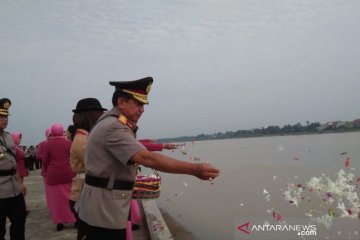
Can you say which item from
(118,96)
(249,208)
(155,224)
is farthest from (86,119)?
(249,208)

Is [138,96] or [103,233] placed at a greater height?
[138,96]

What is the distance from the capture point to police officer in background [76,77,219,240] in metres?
2.33

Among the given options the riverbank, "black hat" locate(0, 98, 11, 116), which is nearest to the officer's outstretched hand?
"black hat" locate(0, 98, 11, 116)

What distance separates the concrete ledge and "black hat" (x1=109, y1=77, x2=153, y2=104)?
3868 millimetres

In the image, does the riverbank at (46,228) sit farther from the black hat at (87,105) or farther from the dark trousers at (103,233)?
the dark trousers at (103,233)

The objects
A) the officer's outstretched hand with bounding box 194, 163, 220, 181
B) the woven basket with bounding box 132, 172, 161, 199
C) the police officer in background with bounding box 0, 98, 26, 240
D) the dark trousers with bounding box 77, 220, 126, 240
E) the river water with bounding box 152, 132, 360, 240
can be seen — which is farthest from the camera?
the river water with bounding box 152, 132, 360, 240

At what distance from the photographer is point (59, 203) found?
7.12 metres

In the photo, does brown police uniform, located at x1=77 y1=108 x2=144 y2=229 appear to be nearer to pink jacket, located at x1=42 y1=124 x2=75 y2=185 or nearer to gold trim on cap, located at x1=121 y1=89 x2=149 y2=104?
gold trim on cap, located at x1=121 y1=89 x2=149 y2=104

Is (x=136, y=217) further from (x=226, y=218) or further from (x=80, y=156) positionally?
(x=226, y=218)

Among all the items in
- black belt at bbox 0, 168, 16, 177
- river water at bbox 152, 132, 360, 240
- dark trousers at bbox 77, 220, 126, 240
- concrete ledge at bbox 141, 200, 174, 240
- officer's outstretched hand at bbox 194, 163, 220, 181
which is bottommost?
river water at bbox 152, 132, 360, 240

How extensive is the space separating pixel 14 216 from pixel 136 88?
3081 mm

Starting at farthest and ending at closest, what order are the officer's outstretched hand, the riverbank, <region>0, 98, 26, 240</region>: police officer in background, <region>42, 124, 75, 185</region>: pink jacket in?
1. <region>42, 124, 75, 185</region>: pink jacket
2. the riverbank
3. <region>0, 98, 26, 240</region>: police officer in background
4. the officer's outstretched hand

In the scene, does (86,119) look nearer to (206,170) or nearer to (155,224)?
(206,170)

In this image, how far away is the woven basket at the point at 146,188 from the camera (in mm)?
3330
